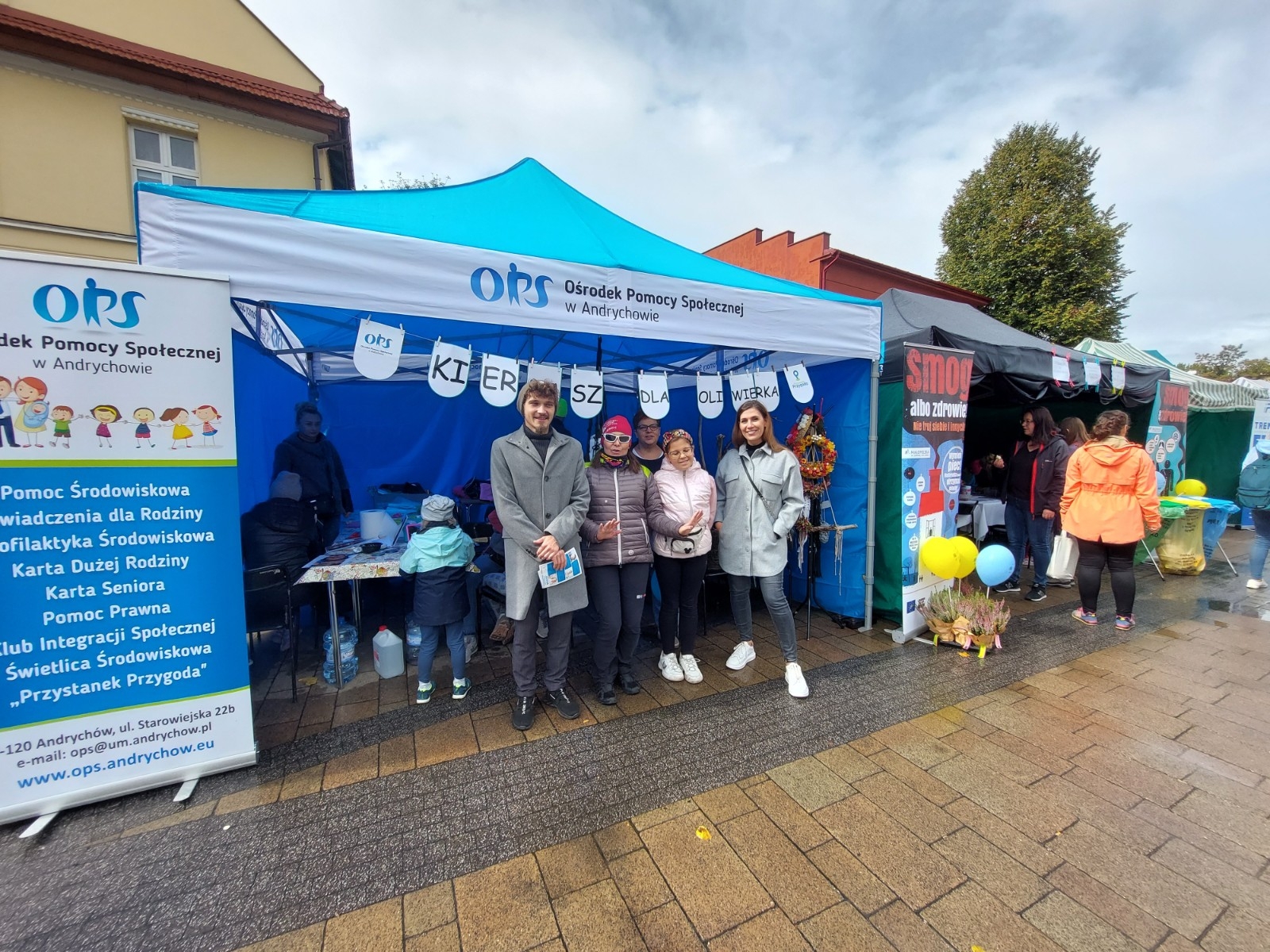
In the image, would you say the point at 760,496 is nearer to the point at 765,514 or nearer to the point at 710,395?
the point at 765,514

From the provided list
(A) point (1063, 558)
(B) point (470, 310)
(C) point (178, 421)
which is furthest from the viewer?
(A) point (1063, 558)

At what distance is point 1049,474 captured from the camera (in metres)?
4.95

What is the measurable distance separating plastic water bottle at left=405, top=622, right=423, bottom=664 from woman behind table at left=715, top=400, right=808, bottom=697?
6.92ft

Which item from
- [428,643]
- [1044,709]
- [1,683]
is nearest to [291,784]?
[428,643]

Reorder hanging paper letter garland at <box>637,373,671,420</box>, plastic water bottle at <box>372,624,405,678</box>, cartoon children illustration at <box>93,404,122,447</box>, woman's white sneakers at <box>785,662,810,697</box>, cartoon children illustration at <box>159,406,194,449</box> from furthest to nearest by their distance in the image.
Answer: hanging paper letter garland at <box>637,373,671,420</box> → plastic water bottle at <box>372,624,405,678</box> → woman's white sneakers at <box>785,662,810,697</box> → cartoon children illustration at <box>159,406,194,449</box> → cartoon children illustration at <box>93,404,122,447</box>

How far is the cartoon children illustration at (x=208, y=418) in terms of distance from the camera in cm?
226

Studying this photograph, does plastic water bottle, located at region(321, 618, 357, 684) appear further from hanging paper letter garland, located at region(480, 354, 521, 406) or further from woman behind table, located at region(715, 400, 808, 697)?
woman behind table, located at region(715, 400, 808, 697)

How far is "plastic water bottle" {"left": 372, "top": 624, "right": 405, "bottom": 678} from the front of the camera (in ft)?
11.0

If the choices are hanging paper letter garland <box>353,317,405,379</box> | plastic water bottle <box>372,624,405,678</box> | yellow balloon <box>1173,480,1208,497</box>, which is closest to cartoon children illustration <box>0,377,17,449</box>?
hanging paper letter garland <box>353,317,405,379</box>

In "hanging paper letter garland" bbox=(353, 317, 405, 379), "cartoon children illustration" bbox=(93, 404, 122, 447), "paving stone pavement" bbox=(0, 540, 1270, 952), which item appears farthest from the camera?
"hanging paper letter garland" bbox=(353, 317, 405, 379)

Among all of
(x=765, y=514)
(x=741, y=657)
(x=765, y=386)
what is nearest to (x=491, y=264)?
→ (x=765, y=514)

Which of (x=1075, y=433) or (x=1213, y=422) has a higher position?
(x=1213, y=422)

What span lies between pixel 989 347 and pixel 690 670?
4.02m

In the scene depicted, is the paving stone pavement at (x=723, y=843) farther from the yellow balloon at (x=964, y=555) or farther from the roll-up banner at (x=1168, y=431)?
the roll-up banner at (x=1168, y=431)
